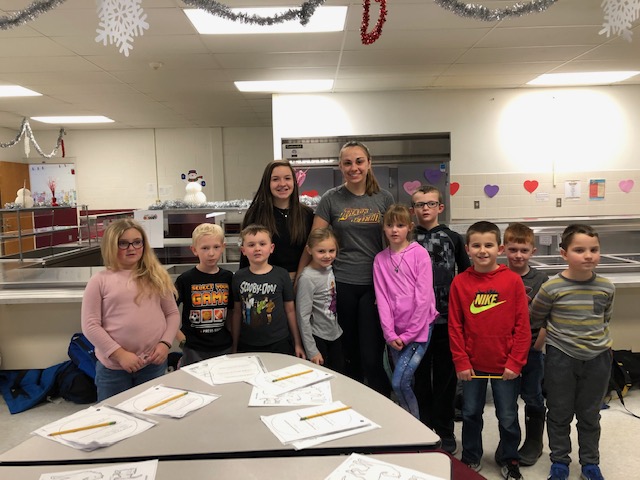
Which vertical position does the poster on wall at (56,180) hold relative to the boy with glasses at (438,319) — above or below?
above

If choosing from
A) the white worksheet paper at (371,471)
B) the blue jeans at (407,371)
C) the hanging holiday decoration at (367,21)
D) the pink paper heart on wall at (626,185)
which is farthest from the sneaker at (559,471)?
the pink paper heart on wall at (626,185)

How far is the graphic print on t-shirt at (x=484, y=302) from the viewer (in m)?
2.06

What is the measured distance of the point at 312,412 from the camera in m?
1.37

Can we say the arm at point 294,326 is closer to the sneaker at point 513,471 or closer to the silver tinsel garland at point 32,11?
the sneaker at point 513,471

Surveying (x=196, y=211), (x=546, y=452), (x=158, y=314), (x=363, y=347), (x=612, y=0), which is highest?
(x=612, y=0)

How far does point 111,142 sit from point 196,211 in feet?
17.8

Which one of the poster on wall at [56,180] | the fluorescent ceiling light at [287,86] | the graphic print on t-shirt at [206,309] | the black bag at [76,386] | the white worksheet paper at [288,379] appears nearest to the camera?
the white worksheet paper at [288,379]

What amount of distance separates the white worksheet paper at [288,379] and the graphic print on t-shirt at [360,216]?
82cm

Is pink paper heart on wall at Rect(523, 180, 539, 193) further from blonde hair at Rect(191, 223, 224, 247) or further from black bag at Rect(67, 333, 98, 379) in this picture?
black bag at Rect(67, 333, 98, 379)

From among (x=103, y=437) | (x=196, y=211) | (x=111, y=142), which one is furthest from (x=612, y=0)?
(x=111, y=142)

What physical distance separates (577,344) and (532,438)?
594 mm

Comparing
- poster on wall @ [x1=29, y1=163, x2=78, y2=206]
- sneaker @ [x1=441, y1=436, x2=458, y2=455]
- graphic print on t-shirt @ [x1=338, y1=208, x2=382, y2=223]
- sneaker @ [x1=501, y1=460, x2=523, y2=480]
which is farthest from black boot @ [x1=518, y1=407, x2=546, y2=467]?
poster on wall @ [x1=29, y1=163, x2=78, y2=206]

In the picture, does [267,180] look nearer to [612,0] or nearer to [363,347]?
[363,347]

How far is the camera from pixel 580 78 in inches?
209
